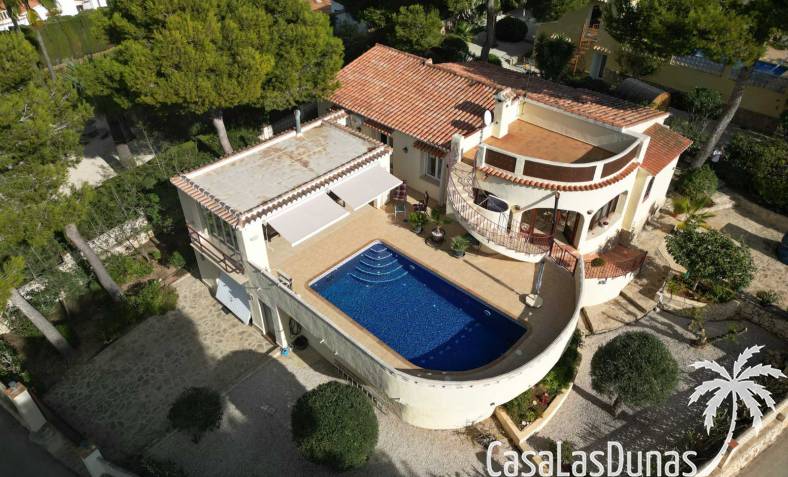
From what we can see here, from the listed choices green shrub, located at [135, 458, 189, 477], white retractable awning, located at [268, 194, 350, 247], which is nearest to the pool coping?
white retractable awning, located at [268, 194, 350, 247]

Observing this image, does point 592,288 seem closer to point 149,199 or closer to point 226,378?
point 226,378

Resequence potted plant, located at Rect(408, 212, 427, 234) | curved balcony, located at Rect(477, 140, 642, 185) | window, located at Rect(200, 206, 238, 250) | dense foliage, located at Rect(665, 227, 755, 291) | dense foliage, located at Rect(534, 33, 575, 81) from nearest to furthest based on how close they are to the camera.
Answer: curved balcony, located at Rect(477, 140, 642, 185)
window, located at Rect(200, 206, 238, 250)
dense foliage, located at Rect(665, 227, 755, 291)
potted plant, located at Rect(408, 212, 427, 234)
dense foliage, located at Rect(534, 33, 575, 81)

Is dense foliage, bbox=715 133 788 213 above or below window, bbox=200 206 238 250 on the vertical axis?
below

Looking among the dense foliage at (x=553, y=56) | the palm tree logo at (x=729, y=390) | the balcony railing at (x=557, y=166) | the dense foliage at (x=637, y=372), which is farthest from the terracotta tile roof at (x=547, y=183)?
the dense foliage at (x=553, y=56)

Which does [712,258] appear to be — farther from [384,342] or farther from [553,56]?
[553,56]

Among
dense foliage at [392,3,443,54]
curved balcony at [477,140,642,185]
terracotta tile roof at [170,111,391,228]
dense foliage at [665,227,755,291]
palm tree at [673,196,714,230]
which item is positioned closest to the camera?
terracotta tile roof at [170,111,391,228]

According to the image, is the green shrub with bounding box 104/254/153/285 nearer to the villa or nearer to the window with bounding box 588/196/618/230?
the villa

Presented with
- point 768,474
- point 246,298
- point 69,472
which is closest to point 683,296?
point 768,474
